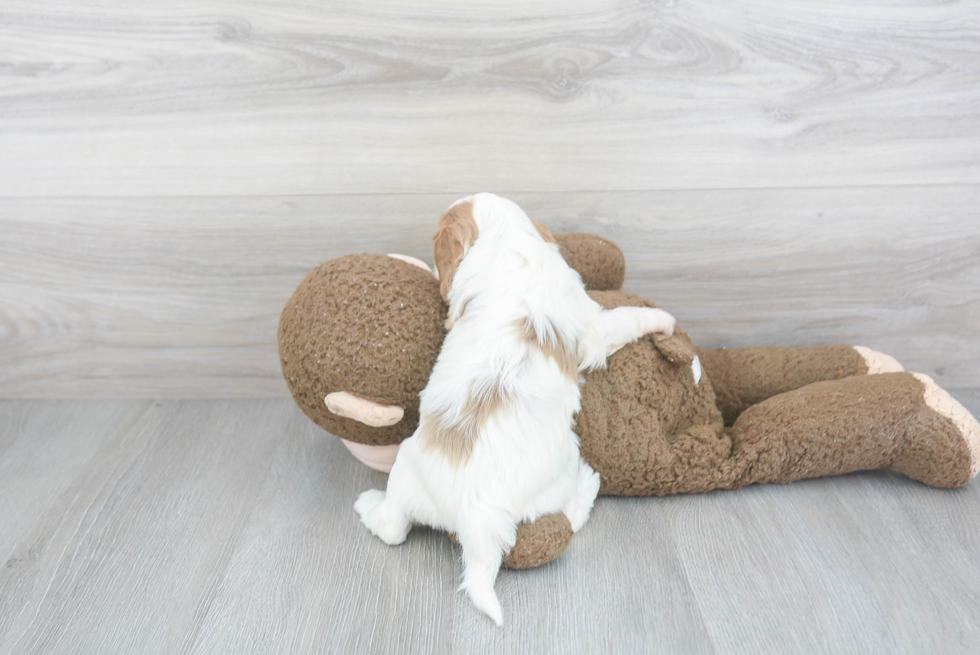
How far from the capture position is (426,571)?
0.85 metres

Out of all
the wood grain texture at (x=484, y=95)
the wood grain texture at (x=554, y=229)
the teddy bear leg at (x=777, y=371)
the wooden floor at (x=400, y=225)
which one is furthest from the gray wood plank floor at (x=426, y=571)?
the wood grain texture at (x=484, y=95)

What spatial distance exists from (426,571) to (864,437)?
0.64m

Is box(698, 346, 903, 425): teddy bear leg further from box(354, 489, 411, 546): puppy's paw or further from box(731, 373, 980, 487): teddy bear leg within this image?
box(354, 489, 411, 546): puppy's paw

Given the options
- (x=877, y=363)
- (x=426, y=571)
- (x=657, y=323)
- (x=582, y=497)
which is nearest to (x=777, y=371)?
(x=877, y=363)

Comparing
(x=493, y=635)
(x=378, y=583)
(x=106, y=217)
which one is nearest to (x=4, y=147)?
(x=106, y=217)

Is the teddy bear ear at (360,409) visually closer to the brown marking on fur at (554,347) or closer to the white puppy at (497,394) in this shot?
the white puppy at (497,394)

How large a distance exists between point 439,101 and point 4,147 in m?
0.76

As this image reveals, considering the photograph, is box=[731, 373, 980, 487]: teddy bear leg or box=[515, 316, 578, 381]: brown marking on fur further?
box=[731, 373, 980, 487]: teddy bear leg

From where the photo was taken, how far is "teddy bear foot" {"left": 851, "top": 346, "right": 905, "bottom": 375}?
1.07 meters

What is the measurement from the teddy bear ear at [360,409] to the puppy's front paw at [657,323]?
0.38 metres

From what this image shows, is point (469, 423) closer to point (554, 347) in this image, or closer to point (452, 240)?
point (554, 347)

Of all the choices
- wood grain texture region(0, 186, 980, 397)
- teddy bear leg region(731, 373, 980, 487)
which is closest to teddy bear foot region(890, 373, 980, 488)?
teddy bear leg region(731, 373, 980, 487)

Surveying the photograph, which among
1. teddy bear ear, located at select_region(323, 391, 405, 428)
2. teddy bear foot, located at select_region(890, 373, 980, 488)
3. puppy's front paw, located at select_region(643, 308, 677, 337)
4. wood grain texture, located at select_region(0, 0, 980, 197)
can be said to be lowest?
teddy bear ear, located at select_region(323, 391, 405, 428)

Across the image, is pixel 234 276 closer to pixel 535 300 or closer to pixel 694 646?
pixel 535 300
